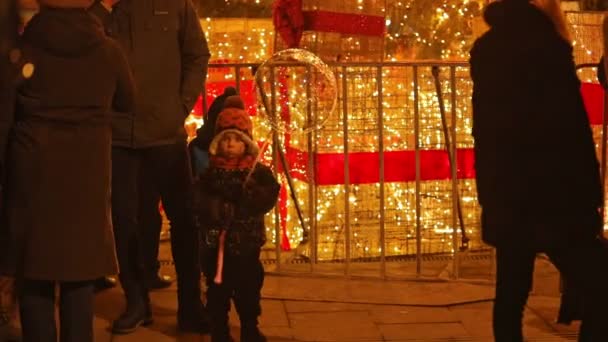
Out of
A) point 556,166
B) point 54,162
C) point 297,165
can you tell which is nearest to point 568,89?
point 556,166

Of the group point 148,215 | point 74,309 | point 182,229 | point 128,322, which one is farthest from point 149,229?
point 74,309

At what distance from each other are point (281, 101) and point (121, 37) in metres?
1.33

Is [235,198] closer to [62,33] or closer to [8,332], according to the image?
[62,33]

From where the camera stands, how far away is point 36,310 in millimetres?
4230

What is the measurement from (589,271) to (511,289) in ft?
1.02

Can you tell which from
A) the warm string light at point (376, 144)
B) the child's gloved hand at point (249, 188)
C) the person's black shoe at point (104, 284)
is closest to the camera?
the child's gloved hand at point (249, 188)

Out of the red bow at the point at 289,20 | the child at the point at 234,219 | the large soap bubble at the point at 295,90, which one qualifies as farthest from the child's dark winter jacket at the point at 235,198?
the red bow at the point at 289,20

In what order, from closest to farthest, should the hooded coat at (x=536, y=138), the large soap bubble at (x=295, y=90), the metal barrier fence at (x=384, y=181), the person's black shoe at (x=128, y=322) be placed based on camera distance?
1. the hooded coat at (x=536, y=138)
2. the person's black shoe at (x=128, y=322)
3. the large soap bubble at (x=295, y=90)
4. the metal barrier fence at (x=384, y=181)

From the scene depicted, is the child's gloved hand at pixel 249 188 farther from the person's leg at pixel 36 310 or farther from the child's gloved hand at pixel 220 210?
the person's leg at pixel 36 310

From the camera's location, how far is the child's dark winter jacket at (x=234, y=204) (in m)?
4.74

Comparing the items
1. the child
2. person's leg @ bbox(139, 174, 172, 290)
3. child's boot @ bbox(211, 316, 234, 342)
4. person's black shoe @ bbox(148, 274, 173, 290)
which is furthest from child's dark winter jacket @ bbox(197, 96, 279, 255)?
person's black shoe @ bbox(148, 274, 173, 290)

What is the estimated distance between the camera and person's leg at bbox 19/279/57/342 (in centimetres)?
422

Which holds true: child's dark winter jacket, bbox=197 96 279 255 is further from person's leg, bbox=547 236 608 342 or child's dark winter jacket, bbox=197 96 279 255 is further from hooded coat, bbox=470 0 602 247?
person's leg, bbox=547 236 608 342

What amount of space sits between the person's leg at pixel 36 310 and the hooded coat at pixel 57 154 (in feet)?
0.39
